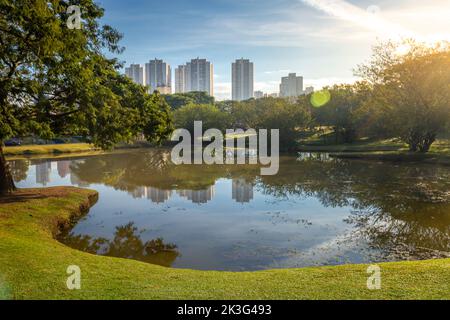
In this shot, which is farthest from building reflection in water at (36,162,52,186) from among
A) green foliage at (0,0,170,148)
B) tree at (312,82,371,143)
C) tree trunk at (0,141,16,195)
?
tree at (312,82,371,143)

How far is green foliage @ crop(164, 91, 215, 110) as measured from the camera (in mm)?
141500

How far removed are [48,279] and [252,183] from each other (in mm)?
25706

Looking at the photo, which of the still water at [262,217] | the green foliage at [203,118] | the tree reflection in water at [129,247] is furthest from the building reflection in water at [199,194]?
the green foliage at [203,118]

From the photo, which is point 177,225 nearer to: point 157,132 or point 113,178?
point 157,132

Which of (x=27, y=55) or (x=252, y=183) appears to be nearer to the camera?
(x=27, y=55)

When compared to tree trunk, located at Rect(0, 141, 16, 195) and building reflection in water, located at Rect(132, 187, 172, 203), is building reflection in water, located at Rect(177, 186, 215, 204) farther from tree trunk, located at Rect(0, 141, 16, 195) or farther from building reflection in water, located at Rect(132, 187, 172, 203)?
tree trunk, located at Rect(0, 141, 16, 195)

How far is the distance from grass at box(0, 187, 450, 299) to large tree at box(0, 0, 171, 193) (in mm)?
8317

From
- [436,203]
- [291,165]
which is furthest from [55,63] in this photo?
[291,165]

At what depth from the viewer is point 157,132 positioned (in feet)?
87.6

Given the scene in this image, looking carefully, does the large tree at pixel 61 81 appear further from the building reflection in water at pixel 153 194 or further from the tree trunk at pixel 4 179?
the building reflection in water at pixel 153 194

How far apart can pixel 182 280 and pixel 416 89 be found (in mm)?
50360

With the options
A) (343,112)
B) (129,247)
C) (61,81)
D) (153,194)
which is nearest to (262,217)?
(129,247)

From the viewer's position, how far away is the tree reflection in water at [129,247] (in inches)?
598

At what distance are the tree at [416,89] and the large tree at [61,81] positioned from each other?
38.0m
